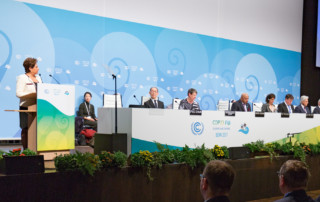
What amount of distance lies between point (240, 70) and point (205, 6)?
6.86 ft

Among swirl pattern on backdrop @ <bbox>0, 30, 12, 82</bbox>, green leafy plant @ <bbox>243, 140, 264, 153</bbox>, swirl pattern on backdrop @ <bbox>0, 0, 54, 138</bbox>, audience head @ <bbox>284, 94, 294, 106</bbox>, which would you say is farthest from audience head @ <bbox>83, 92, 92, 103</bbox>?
audience head @ <bbox>284, 94, 294, 106</bbox>

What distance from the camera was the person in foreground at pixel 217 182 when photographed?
5.81 feet

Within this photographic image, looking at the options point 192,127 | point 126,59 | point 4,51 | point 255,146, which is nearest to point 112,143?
point 192,127

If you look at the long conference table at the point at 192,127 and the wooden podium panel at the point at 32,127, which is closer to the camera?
the wooden podium panel at the point at 32,127

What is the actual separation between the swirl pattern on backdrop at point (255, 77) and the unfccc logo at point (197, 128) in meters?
6.00

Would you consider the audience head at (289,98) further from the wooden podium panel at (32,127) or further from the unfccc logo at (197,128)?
the wooden podium panel at (32,127)

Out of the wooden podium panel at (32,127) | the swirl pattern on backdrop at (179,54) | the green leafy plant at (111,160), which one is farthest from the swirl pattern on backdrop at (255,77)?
the green leafy plant at (111,160)

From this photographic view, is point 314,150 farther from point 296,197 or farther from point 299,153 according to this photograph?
point 296,197

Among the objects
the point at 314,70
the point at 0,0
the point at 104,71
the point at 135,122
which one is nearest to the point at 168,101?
the point at 104,71

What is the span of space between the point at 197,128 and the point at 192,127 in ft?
0.25

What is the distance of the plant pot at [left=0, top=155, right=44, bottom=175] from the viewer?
2.69 meters

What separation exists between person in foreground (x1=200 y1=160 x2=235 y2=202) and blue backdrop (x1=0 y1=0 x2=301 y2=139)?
481 cm

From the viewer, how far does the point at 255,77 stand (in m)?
10.8

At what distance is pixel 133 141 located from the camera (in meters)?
4.12
